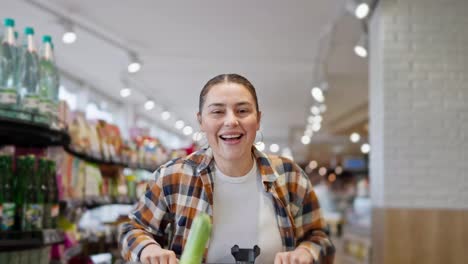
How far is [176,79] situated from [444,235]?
17.6 ft

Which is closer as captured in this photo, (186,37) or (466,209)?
(466,209)

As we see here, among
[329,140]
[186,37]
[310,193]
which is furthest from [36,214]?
[329,140]

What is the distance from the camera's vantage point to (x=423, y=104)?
4.85m

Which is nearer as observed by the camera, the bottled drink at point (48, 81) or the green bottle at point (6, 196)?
the green bottle at point (6, 196)

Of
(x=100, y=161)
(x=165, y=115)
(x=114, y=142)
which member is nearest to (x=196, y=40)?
(x=114, y=142)

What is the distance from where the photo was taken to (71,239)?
3883 millimetres

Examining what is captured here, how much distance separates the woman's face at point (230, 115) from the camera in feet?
4.23

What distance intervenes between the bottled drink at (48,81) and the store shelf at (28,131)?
0.07 m

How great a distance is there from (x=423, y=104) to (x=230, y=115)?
3.91 metres

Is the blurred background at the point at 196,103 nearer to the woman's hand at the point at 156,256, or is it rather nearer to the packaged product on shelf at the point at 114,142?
the packaged product on shelf at the point at 114,142

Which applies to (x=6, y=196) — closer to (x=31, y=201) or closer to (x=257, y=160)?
(x=31, y=201)

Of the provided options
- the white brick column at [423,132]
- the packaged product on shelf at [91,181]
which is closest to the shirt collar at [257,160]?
the packaged product on shelf at [91,181]

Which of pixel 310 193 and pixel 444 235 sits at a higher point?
pixel 310 193

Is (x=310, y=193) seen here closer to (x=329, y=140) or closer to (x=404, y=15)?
(x=404, y=15)
